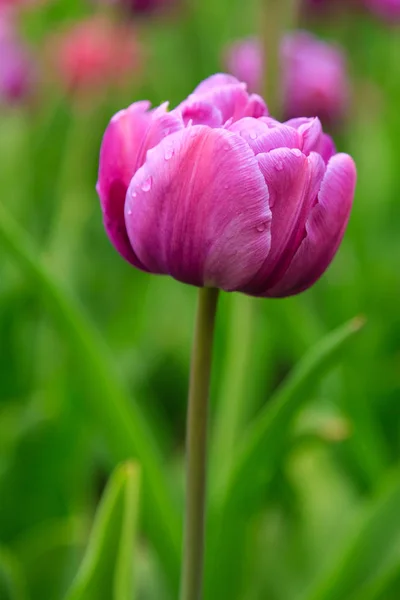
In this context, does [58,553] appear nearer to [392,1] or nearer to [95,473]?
[95,473]

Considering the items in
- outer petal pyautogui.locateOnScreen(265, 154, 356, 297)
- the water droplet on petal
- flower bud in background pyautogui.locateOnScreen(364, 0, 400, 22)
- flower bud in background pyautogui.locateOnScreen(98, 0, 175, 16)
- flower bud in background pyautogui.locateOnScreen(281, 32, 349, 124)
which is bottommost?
outer petal pyautogui.locateOnScreen(265, 154, 356, 297)

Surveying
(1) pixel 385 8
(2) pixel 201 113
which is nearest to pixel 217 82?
(2) pixel 201 113

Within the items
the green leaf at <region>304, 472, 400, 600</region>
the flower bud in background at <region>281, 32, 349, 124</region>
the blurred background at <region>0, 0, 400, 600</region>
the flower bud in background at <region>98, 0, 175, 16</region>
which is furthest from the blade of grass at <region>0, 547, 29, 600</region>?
the flower bud in background at <region>98, 0, 175, 16</region>

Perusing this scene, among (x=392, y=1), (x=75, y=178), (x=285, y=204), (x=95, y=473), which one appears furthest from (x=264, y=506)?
(x=392, y=1)

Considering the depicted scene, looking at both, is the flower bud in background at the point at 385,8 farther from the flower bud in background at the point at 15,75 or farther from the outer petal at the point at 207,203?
the outer petal at the point at 207,203

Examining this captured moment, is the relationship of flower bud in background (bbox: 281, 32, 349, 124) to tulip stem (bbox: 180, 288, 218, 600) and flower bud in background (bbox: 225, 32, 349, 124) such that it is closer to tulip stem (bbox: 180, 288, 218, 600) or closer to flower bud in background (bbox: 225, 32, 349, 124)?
flower bud in background (bbox: 225, 32, 349, 124)

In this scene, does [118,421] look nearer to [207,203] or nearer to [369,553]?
[369,553]

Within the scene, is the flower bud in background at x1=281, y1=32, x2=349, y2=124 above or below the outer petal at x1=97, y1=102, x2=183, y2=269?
above
